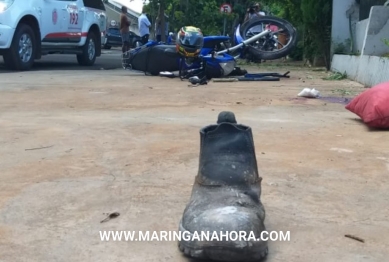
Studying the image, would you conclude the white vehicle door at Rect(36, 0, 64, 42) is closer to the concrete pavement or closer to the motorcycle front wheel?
the motorcycle front wheel

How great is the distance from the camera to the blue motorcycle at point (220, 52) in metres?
9.17

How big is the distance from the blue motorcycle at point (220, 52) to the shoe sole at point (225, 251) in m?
7.01

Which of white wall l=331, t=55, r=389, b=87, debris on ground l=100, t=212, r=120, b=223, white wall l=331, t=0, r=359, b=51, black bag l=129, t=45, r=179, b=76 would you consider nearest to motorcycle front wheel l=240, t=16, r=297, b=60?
white wall l=331, t=55, r=389, b=87

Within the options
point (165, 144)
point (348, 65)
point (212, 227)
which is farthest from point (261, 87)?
point (212, 227)

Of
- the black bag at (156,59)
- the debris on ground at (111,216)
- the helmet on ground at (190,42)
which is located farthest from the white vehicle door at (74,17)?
the debris on ground at (111,216)

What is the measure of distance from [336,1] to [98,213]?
10767 mm

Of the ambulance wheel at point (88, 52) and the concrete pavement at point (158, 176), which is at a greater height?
the concrete pavement at point (158, 176)

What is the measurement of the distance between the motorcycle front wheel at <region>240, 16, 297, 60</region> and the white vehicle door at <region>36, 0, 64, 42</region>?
3415mm

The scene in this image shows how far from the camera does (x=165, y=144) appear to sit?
4.02m

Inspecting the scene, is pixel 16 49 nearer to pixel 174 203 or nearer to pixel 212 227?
pixel 174 203

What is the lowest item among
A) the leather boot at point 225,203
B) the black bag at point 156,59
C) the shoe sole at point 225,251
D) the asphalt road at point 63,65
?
the asphalt road at point 63,65

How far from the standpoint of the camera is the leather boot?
2.08 meters

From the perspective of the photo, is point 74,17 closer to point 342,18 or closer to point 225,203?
point 342,18

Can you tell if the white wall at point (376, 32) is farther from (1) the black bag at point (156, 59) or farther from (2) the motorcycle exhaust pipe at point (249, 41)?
(1) the black bag at point (156, 59)
